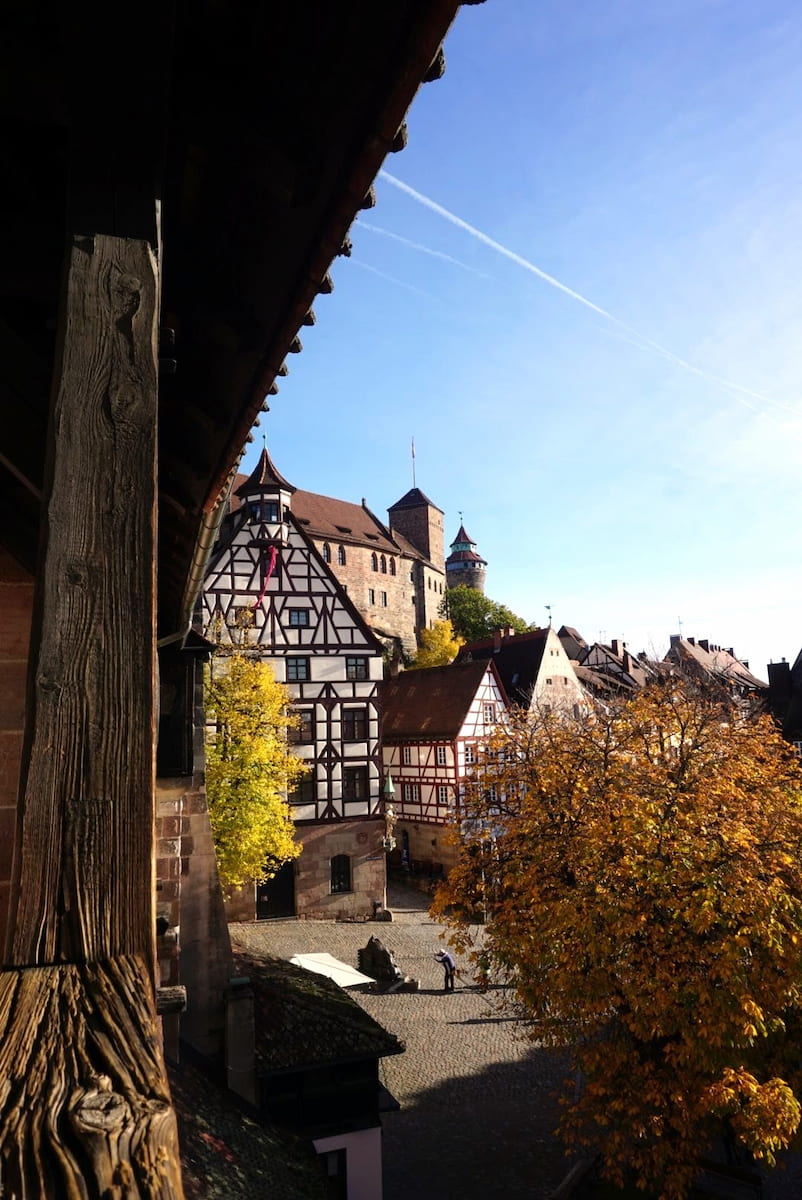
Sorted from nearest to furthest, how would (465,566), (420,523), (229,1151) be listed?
1. (229,1151)
2. (420,523)
3. (465,566)

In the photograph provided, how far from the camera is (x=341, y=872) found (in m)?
24.4

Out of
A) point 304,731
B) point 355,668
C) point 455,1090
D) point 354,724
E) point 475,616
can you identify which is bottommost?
point 455,1090

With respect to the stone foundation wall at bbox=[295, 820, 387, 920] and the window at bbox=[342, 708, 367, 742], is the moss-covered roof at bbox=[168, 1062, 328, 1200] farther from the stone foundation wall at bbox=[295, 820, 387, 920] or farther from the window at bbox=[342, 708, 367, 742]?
the window at bbox=[342, 708, 367, 742]

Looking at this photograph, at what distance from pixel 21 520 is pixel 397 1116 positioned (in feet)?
45.6

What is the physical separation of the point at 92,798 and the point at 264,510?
81.2 feet

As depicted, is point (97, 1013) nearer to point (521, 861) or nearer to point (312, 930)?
point (521, 861)

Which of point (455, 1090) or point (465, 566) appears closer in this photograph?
point (455, 1090)

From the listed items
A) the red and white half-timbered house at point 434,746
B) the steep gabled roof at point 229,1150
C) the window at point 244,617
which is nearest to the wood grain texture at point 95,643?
the steep gabled roof at point 229,1150

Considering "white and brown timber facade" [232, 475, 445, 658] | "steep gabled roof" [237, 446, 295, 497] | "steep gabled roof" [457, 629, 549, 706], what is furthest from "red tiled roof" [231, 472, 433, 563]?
"steep gabled roof" [237, 446, 295, 497]

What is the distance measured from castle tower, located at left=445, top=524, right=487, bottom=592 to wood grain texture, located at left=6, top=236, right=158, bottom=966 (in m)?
74.1

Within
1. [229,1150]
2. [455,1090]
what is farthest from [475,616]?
[229,1150]

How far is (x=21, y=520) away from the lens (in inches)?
165

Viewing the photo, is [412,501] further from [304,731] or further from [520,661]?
[304,731]

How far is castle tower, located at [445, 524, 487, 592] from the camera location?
251 ft
